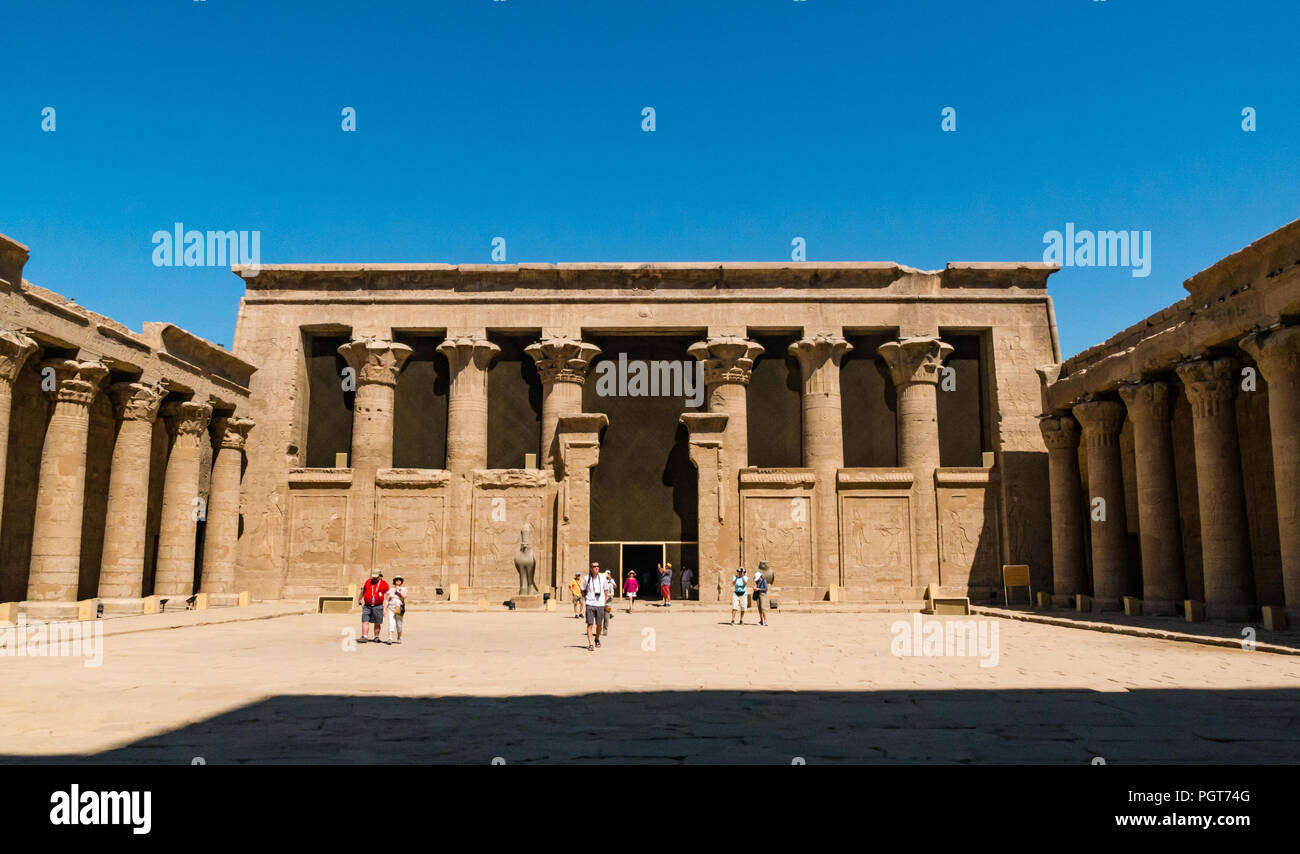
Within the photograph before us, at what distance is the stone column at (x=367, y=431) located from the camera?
31.5m

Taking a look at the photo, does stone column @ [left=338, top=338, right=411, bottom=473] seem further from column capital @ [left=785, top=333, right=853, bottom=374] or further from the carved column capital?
column capital @ [left=785, top=333, right=853, bottom=374]

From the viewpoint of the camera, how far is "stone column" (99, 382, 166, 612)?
2347 cm

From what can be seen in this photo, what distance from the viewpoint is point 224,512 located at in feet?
95.6

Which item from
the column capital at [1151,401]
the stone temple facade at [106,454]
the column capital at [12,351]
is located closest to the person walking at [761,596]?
the column capital at [1151,401]

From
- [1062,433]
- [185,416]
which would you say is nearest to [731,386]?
[1062,433]

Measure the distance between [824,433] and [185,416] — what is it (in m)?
21.1

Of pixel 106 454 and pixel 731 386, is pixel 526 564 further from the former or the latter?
pixel 106 454

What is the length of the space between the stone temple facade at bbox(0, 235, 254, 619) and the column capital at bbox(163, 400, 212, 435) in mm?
35

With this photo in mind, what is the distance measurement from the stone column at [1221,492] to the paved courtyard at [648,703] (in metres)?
3.96
